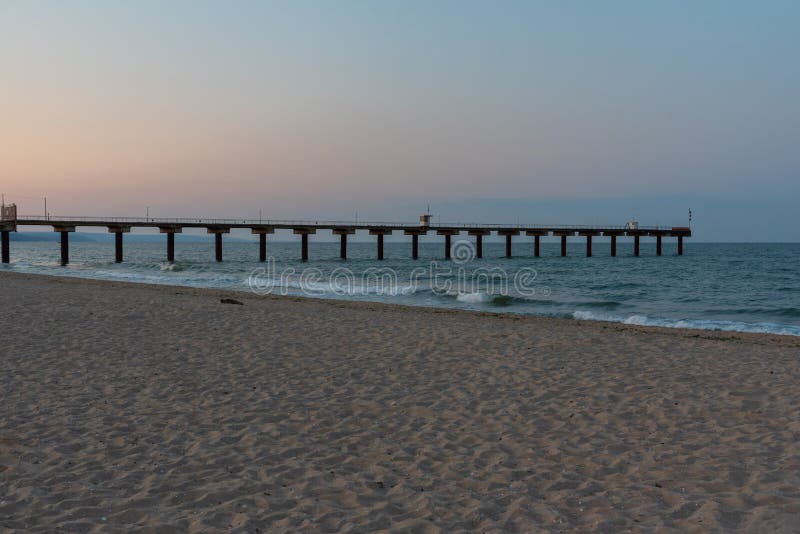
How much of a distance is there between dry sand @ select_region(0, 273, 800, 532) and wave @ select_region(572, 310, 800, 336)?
5238 millimetres

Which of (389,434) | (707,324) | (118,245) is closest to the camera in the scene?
(389,434)

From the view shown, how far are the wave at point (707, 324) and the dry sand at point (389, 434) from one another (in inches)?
206

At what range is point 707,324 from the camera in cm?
1734

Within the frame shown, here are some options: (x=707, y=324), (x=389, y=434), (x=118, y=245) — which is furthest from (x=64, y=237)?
(x=389, y=434)

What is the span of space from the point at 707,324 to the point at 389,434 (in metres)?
14.3

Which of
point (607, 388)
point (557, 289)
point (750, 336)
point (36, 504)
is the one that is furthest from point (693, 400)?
point (557, 289)

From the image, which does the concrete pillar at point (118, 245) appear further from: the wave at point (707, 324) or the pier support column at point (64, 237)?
the wave at point (707, 324)

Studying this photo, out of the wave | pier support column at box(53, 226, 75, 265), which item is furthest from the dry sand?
pier support column at box(53, 226, 75, 265)

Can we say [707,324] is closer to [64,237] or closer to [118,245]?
[118,245]

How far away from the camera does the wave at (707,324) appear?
53.6ft

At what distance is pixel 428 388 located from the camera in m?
7.88

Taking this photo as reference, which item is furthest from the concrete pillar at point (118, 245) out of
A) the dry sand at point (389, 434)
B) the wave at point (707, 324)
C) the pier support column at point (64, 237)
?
the wave at point (707, 324)

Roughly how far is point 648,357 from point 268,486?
7.76m

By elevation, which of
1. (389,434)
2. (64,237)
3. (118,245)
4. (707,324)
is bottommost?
(707,324)
